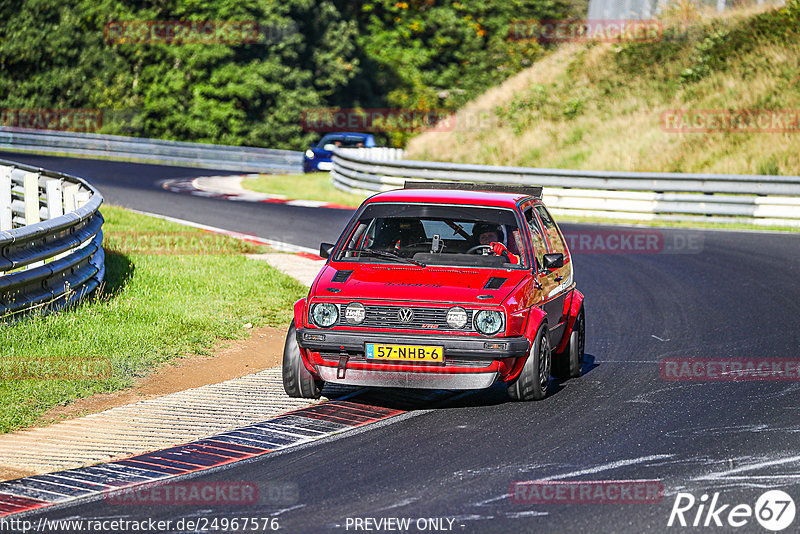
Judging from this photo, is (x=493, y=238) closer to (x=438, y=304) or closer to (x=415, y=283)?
(x=415, y=283)

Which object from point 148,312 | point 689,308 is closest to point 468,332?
point 148,312

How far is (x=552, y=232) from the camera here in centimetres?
1009

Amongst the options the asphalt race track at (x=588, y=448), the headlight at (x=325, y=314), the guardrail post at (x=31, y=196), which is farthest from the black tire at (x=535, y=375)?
the guardrail post at (x=31, y=196)

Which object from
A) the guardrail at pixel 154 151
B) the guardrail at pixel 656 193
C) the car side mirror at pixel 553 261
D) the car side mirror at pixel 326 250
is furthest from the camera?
the guardrail at pixel 154 151

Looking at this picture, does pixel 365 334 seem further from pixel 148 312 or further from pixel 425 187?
pixel 148 312

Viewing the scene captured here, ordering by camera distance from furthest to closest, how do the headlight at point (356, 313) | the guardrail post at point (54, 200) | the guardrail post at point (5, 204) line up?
the guardrail post at point (54, 200) → the guardrail post at point (5, 204) → the headlight at point (356, 313)

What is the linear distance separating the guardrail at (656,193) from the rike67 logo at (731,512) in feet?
59.1

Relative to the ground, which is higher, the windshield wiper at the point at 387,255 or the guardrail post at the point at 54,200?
the windshield wiper at the point at 387,255

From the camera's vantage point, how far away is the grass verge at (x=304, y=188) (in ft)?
91.4

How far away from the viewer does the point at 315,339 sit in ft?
26.3

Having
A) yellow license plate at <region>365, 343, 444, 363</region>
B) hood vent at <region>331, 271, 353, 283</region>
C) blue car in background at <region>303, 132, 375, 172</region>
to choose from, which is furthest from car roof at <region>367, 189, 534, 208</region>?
blue car in background at <region>303, 132, 375, 172</region>

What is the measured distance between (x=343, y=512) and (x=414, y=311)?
2.43 m

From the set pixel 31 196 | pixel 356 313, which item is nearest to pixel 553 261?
pixel 356 313

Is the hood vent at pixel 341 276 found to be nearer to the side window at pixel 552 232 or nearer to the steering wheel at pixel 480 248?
the steering wheel at pixel 480 248
